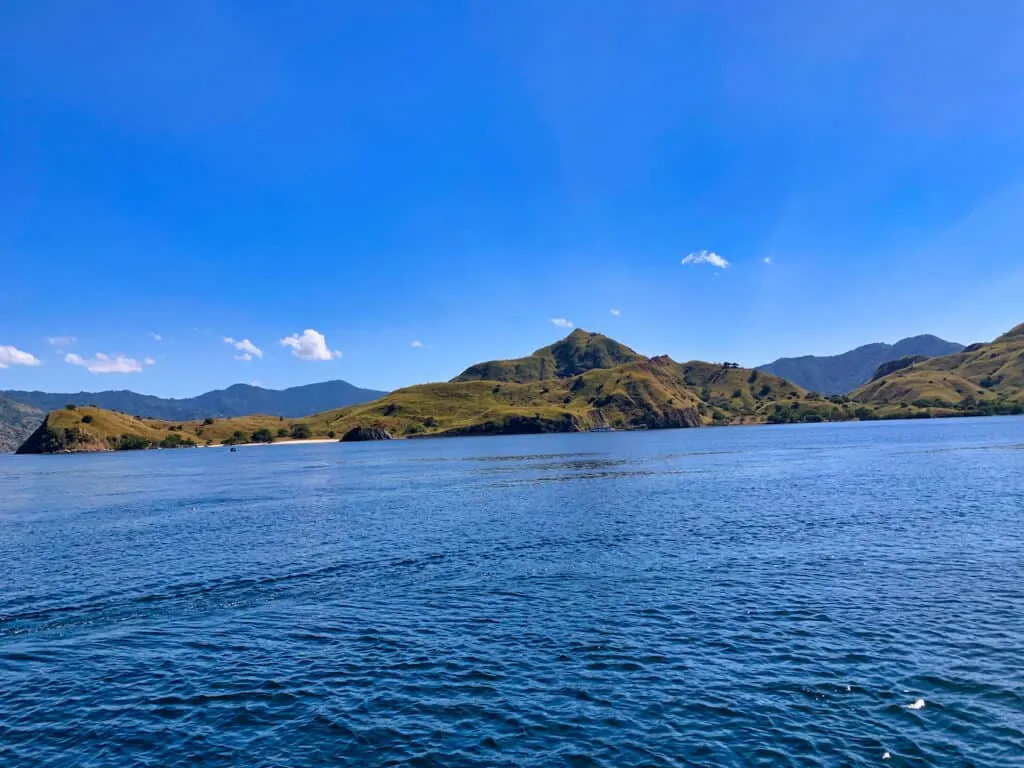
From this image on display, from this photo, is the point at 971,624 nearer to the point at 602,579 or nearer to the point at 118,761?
the point at 602,579

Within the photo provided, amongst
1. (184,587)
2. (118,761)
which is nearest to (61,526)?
(184,587)

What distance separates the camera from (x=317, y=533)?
8175 cm

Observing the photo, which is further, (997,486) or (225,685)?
(997,486)

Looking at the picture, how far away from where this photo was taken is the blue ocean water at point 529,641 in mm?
27375

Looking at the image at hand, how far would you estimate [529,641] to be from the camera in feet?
129

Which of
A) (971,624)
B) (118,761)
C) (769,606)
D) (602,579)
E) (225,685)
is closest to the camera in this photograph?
(118,761)

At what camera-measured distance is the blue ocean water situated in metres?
27.4

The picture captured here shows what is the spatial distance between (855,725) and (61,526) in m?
106

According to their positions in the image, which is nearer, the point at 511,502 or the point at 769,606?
the point at 769,606

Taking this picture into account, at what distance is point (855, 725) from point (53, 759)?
1370 inches

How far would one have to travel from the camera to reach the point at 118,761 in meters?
26.7

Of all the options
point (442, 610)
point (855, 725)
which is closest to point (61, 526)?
point (442, 610)

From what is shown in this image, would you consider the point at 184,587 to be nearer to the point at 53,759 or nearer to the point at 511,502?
the point at 53,759

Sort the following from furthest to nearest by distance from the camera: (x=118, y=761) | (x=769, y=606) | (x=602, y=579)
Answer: (x=602, y=579), (x=769, y=606), (x=118, y=761)
